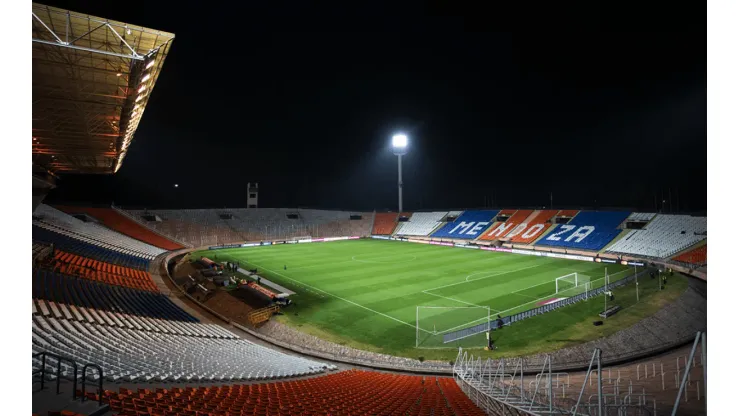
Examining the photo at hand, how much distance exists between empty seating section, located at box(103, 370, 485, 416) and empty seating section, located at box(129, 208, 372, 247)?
142 feet

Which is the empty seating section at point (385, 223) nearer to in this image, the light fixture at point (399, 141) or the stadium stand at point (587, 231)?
the light fixture at point (399, 141)

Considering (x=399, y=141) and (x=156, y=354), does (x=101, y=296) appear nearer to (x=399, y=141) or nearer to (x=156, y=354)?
(x=156, y=354)

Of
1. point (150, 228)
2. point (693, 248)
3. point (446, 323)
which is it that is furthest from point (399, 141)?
point (446, 323)

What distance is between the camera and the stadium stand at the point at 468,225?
50.5 metres

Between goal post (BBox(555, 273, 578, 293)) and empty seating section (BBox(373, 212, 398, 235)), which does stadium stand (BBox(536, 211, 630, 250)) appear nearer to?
goal post (BBox(555, 273, 578, 293))

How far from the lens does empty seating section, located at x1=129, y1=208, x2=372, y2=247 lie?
48750mm

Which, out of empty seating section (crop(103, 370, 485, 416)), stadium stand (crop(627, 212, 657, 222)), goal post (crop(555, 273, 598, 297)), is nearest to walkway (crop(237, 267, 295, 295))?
empty seating section (crop(103, 370, 485, 416))

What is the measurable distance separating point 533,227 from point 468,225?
899cm

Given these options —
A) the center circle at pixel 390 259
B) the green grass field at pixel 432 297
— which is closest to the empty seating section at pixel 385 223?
the center circle at pixel 390 259

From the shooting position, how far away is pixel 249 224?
5566 centimetres
